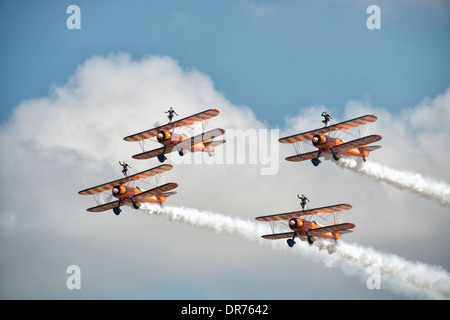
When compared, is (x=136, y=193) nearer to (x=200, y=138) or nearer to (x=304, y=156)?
(x=200, y=138)

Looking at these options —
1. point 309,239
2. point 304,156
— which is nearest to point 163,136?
point 304,156

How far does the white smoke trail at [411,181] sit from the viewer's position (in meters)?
97.3

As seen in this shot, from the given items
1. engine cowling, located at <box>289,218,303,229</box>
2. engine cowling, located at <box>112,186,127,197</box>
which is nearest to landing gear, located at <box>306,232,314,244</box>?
engine cowling, located at <box>289,218,303,229</box>

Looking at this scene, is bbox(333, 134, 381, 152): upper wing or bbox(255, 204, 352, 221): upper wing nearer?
bbox(333, 134, 381, 152): upper wing

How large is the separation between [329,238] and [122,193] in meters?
17.0

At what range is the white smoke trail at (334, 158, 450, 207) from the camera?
9731 centimetres

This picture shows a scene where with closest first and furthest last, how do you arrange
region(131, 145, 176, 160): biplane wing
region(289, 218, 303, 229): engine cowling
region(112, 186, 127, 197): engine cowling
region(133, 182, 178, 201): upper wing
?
region(133, 182, 178, 201): upper wing < region(289, 218, 303, 229): engine cowling < region(112, 186, 127, 197): engine cowling < region(131, 145, 176, 160): biplane wing

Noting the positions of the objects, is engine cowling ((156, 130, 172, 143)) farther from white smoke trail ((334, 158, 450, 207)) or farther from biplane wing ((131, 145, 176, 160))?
white smoke trail ((334, 158, 450, 207))

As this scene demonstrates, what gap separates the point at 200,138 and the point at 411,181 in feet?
60.2

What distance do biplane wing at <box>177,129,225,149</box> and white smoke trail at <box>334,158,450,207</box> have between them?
40.8 ft

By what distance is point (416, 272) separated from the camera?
9719cm
